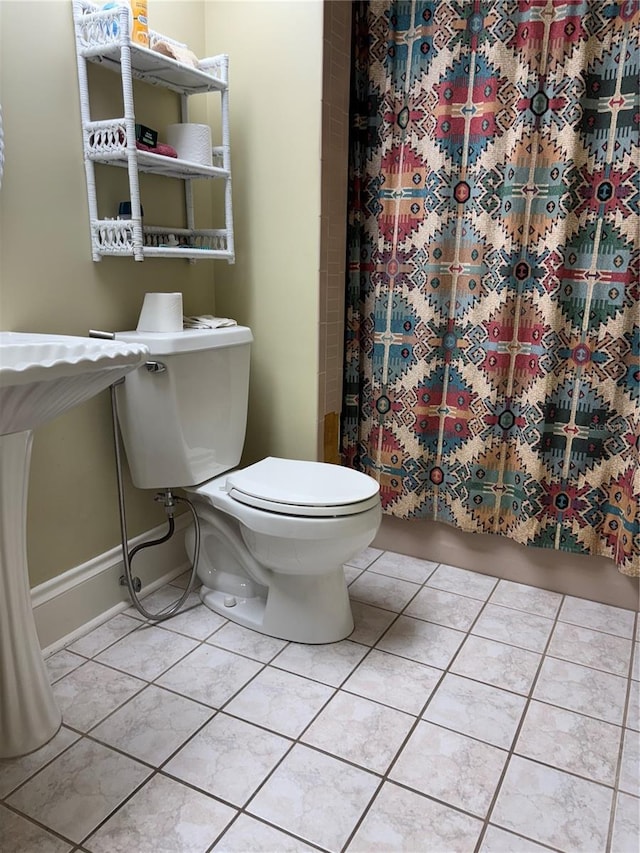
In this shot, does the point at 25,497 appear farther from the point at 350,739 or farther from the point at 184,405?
the point at 350,739

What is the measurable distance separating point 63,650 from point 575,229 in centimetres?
184

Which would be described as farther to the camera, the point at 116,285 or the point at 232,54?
the point at 232,54

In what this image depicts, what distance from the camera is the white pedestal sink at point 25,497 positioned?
111cm

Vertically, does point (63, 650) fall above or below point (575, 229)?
below

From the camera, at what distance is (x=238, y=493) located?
1.69 m

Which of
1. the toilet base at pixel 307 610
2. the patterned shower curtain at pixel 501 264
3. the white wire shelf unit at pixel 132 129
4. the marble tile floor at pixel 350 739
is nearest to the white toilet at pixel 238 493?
the toilet base at pixel 307 610

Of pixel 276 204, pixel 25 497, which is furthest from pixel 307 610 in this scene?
pixel 276 204

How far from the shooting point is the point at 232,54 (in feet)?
6.50

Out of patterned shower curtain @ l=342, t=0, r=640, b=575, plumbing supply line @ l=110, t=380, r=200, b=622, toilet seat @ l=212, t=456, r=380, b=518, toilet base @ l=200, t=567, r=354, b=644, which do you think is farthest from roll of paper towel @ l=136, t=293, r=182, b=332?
toilet base @ l=200, t=567, r=354, b=644

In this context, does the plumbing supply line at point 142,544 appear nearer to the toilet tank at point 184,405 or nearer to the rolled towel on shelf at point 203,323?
the toilet tank at point 184,405

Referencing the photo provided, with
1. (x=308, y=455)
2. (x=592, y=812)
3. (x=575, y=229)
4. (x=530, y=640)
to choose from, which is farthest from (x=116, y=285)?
(x=592, y=812)

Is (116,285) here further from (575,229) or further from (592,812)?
(592,812)

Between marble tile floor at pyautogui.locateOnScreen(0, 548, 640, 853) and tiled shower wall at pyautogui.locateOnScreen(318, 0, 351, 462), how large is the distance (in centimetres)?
66

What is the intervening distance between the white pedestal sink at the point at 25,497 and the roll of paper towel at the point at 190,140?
2.33 feet
